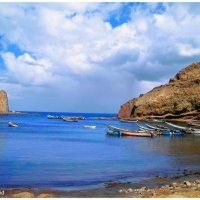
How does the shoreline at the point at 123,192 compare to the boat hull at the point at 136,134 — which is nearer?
the shoreline at the point at 123,192

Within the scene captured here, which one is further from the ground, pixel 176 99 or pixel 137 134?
pixel 176 99

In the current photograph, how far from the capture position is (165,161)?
25.9 metres

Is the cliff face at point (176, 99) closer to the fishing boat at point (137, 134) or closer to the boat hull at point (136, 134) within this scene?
the fishing boat at point (137, 134)

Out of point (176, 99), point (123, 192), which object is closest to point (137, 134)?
point (123, 192)

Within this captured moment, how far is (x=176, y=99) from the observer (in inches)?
4621

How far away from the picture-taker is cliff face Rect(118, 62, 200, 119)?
11469 centimetres

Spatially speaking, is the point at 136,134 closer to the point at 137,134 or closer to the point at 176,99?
the point at 137,134

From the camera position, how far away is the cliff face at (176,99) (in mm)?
114688

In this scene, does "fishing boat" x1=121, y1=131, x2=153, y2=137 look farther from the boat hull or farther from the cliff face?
the cliff face

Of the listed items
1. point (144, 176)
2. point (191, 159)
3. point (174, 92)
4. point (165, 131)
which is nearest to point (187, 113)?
point (174, 92)

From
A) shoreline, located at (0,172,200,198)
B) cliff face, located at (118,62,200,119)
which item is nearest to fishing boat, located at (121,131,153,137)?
shoreline, located at (0,172,200,198)

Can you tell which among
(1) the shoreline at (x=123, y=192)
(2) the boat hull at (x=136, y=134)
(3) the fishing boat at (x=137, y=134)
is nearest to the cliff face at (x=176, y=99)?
(3) the fishing boat at (x=137, y=134)

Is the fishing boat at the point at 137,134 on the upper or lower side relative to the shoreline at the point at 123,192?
upper

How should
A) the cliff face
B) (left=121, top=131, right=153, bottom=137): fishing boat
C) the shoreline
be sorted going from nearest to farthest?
the shoreline → (left=121, top=131, right=153, bottom=137): fishing boat → the cliff face
